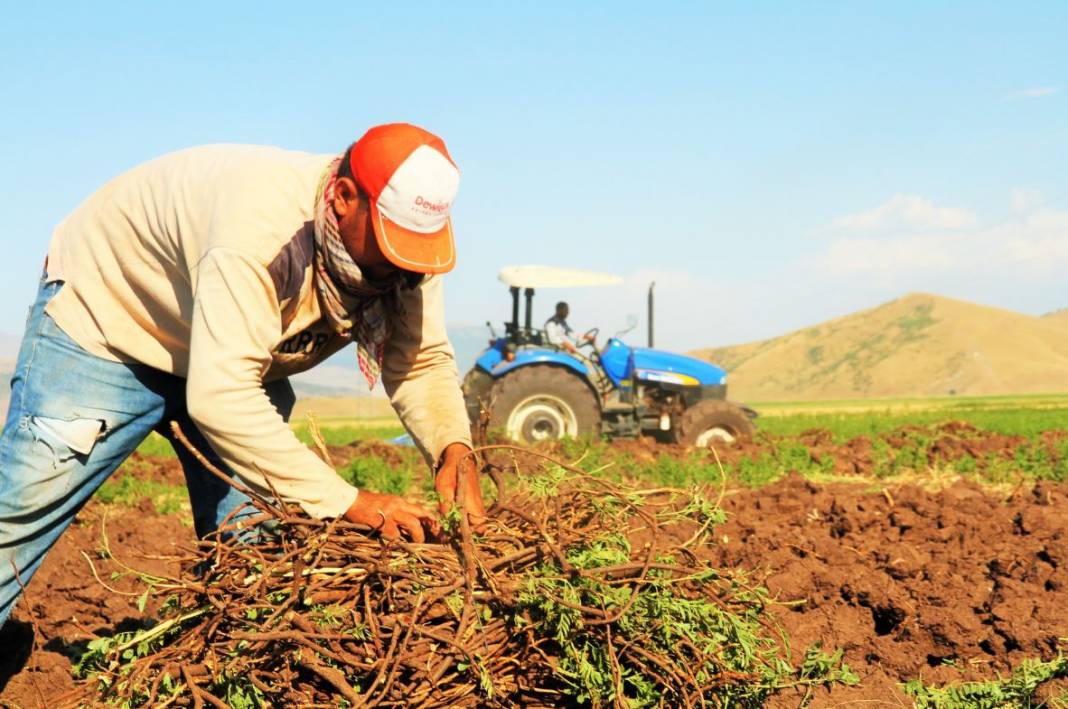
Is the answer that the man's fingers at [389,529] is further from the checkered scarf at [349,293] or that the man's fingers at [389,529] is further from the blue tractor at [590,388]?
the blue tractor at [590,388]

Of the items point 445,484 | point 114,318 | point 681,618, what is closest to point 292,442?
point 445,484

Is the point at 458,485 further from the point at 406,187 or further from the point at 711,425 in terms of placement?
the point at 711,425

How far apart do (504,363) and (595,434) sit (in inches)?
57.9

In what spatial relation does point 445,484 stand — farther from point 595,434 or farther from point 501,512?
point 595,434

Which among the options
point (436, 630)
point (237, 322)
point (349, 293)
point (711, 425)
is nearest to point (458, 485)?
point (436, 630)

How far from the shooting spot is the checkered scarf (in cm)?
312

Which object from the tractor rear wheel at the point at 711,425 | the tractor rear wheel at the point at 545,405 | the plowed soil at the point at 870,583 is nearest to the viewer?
the plowed soil at the point at 870,583

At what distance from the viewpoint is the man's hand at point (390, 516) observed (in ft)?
9.73

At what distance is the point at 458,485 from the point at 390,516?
1.20ft

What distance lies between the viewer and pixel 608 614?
110 inches

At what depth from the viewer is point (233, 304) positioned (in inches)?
114

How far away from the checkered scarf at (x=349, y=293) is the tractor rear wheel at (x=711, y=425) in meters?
10.5

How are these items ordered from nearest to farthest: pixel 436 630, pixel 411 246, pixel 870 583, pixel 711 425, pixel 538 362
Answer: pixel 436 630 → pixel 411 246 → pixel 870 583 → pixel 538 362 → pixel 711 425

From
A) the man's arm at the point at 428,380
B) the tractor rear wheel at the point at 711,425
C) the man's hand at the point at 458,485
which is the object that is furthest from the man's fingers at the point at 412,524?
the tractor rear wheel at the point at 711,425
